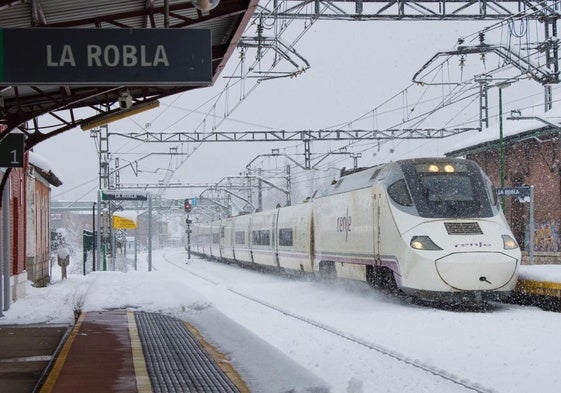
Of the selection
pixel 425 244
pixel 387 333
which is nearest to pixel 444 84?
pixel 425 244

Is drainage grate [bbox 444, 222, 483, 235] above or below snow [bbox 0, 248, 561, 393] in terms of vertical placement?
above

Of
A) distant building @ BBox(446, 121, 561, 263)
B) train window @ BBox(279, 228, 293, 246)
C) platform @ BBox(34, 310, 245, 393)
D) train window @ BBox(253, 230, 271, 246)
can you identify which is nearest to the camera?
platform @ BBox(34, 310, 245, 393)

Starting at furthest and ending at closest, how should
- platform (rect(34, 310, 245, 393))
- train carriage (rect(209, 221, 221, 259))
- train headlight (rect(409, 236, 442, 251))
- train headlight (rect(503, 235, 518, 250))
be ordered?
train carriage (rect(209, 221, 221, 259))
train headlight (rect(503, 235, 518, 250))
train headlight (rect(409, 236, 442, 251))
platform (rect(34, 310, 245, 393))

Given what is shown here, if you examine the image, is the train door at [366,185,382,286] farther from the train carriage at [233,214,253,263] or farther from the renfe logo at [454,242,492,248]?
the train carriage at [233,214,253,263]

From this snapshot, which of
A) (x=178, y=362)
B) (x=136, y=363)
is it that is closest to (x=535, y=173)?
(x=178, y=362)

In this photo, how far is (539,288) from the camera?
1536 centimetres

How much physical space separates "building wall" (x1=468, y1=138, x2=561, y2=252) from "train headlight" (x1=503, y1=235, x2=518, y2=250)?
17.1m

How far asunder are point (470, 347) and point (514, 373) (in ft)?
5.95

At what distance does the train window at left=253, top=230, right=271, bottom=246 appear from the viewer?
3198 cm

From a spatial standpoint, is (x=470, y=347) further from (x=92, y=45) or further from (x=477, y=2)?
(x=477, y=2)

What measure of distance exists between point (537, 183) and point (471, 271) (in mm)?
19847

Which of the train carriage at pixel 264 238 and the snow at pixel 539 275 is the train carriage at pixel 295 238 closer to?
the train carriage at pixel 264 238

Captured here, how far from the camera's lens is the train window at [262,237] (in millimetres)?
31984

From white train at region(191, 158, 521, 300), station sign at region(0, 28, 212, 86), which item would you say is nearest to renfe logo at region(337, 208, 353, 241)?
white train at region(191, 158, 521, 300)
